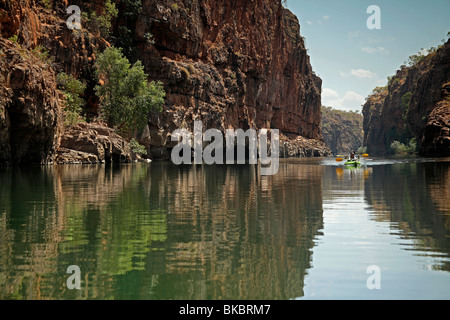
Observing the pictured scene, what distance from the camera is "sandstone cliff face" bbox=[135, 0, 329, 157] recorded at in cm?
6500

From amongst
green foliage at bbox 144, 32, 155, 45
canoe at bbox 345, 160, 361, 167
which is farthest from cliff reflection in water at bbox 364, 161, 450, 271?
green foliage at bbox 144, 32, 155, 45

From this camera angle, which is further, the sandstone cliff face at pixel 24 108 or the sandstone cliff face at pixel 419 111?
the sandstone cliff face at pixel 419 111

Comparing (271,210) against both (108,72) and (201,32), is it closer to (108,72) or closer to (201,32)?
(108,72)

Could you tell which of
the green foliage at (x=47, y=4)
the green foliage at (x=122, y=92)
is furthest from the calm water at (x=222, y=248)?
the green foliage at (x=47, y=4)

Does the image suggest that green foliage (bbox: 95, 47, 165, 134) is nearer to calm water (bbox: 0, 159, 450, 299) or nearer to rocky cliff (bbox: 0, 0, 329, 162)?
rocky cliff (bbox: 0, 0, 329, 162)

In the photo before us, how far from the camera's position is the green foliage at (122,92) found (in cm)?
5325

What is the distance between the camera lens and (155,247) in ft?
26.2

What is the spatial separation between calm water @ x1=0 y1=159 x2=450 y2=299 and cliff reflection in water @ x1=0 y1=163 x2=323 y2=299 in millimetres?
21

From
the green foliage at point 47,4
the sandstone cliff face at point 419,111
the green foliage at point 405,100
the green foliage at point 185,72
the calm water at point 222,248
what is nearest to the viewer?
the calm water at point 222,248

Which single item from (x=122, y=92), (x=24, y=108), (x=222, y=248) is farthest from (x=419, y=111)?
(x=222, y=248)

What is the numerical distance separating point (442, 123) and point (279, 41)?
52.8m

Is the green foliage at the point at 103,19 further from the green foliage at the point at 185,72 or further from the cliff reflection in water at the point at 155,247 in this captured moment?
the cliff reflection in water at the point at 155,247

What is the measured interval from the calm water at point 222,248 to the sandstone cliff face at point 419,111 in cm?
6919

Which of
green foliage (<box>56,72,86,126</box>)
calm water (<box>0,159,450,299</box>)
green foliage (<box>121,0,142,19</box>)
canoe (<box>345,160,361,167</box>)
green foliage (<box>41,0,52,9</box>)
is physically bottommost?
calm water (<box>0,159,450,299</box>)
